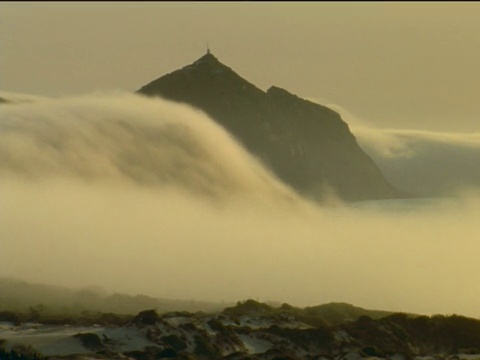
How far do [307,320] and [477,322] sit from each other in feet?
61.5

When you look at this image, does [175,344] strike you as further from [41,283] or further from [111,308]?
[41,283]

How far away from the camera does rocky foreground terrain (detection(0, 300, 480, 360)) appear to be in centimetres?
11325

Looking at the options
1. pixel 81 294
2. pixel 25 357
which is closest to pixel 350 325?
pixel 25 357

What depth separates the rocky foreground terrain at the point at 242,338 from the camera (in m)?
113

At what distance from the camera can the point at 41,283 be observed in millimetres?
196750

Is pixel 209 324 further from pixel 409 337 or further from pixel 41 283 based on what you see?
pixel 41 283

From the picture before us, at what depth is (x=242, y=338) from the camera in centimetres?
12338

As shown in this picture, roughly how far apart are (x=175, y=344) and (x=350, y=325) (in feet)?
72.0

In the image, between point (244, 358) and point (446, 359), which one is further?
point (446, 359)

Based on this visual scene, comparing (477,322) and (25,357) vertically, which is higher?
(477,322)

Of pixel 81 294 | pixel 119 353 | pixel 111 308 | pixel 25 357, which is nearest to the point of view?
pixel 25 357

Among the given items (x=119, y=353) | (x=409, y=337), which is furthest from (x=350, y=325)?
(x=119, y=353)

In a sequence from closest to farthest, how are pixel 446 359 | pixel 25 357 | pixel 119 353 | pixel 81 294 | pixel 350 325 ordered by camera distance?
1. pixel 25 357
2. pixel 119 353
3. pixel 446 359
4. pixel 350 325
5. pixel 81 294

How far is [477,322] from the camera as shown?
143m
